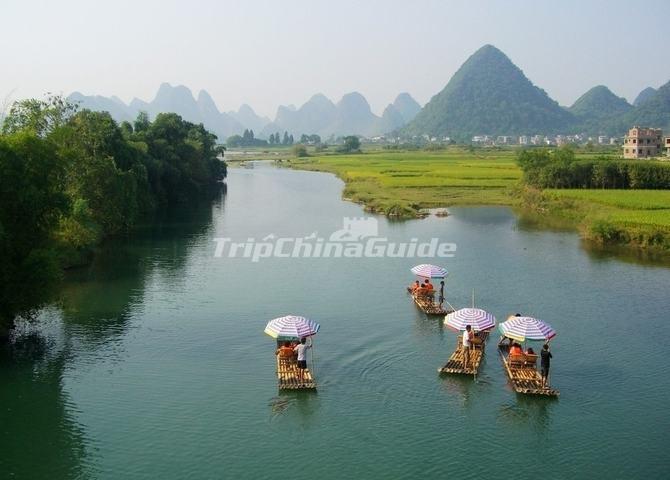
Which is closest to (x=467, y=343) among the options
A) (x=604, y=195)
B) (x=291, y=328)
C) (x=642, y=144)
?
(x=291, y=328)

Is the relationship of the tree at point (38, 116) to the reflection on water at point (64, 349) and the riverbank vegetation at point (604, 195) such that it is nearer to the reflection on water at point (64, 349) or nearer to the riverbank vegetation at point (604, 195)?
the reflection on water at point (64, 349)

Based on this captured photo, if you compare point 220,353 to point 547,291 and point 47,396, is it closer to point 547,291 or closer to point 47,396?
point 47,396

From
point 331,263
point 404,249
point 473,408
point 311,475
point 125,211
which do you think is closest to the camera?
point 311,475

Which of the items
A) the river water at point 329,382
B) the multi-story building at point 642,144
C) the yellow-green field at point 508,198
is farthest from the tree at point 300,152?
the river water at point 329,382

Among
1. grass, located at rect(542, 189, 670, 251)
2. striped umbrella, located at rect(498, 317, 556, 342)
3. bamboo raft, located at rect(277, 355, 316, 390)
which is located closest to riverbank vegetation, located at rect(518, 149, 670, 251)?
grass, located at rect(542, 189, 670, 251)

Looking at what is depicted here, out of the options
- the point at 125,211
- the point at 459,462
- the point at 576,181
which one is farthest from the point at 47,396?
the point at 576,181
